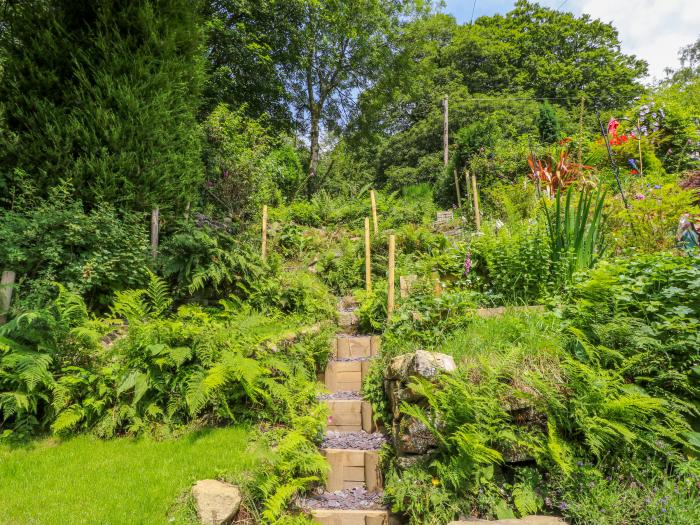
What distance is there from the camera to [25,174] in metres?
4.37

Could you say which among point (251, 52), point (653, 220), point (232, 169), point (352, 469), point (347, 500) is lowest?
point (347, 500)

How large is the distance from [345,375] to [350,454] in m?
1.24

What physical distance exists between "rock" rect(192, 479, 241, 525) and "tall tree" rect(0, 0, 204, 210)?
3734 mm

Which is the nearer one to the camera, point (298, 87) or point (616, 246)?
point (616, 246)

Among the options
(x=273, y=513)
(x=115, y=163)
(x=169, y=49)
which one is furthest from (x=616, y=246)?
(x=169, y=49)

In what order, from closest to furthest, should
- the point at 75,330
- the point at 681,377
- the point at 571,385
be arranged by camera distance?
the point at 681,377
the point at 571,385
the point at 75,330

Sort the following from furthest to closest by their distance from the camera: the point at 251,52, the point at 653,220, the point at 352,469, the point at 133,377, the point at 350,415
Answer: the point at 251,52 < the point at 653,220 < the point at 350,415 < the point at 133,377 < the point at 352,469

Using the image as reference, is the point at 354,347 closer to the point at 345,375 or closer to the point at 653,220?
the point at 345,375

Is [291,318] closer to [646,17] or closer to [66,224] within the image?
[66,224]

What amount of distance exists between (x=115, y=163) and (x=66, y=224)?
3.33ft

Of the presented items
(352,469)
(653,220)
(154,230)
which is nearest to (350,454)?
(352,469)

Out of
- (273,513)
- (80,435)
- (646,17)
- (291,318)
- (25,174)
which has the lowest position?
(273,513)

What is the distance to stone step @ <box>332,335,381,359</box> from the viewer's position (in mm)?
5015

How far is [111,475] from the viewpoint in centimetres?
283
